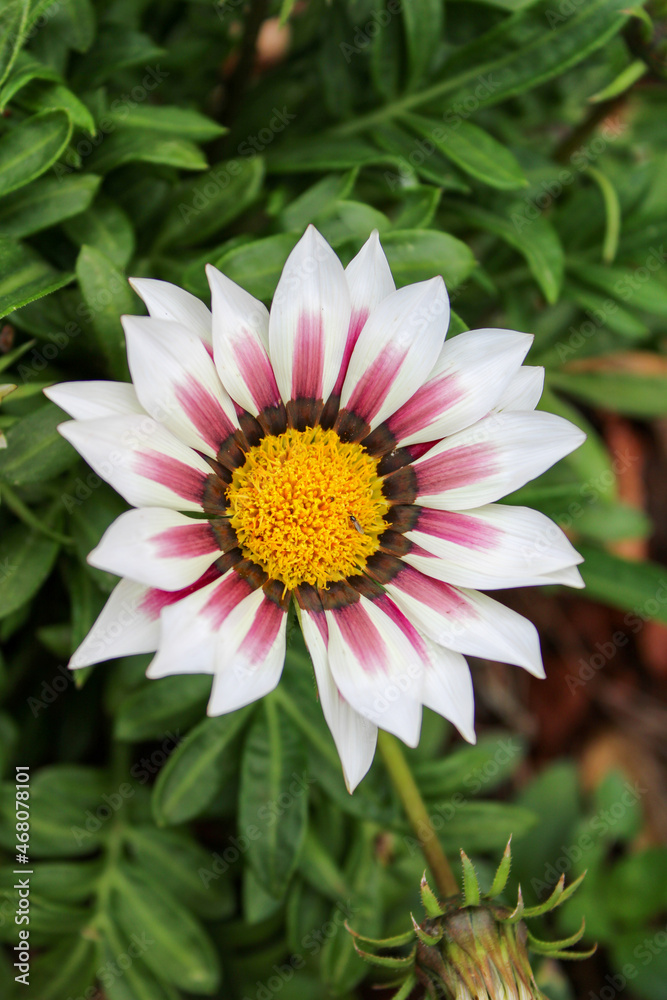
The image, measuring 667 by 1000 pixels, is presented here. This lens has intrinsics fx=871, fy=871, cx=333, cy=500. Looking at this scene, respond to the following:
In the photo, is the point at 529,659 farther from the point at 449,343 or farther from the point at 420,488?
the point at 449,343

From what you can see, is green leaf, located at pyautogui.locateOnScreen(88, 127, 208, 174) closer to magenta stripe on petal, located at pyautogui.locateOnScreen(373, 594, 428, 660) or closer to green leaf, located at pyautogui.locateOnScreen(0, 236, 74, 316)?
green leaf, located at pyautogui.locateOnScreen(0, 236, 74, 316)

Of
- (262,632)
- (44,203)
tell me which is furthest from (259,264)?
(262,632)

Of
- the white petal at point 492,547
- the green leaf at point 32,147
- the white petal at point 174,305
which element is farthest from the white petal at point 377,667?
the green leaf at point 32,147

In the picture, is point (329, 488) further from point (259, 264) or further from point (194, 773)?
point (194, 773)

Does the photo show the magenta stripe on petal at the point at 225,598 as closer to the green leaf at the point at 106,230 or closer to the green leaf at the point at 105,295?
the green leaf at the point at 105,295

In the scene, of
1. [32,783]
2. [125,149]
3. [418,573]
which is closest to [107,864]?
[32,783]

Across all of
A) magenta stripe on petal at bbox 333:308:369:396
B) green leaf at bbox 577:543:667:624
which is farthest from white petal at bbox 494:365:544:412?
green leaf at bbox 577:543:667:624

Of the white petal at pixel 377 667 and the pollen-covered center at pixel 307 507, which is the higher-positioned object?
the pollen-covered center at pixel 307 507
